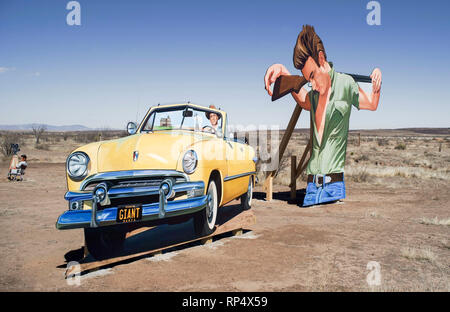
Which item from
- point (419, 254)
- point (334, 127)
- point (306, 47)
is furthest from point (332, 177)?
point (419, 254)

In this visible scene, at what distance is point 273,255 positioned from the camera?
5.38 m

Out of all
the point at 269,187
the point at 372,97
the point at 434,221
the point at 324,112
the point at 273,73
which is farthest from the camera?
the point at 269,187

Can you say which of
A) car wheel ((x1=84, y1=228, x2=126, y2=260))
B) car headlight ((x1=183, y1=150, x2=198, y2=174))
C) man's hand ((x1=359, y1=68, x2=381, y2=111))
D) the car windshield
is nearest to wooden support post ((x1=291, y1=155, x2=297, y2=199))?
man's hand ((x1=359, y1=68, x2=381, y2=111))

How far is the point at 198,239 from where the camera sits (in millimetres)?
5645

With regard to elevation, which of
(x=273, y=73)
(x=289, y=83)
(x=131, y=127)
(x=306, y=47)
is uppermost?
(x=306, y=47)

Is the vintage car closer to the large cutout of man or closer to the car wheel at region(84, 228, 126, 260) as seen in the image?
the car wheel at region(84, 228, 126, 260)

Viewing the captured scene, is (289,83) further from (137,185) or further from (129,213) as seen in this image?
(129,213)

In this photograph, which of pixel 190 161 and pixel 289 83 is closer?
pixel 190 161

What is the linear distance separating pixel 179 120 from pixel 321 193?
208 inches

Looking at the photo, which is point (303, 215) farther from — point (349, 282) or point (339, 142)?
point (349, 282)

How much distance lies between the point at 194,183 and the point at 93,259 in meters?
1.74

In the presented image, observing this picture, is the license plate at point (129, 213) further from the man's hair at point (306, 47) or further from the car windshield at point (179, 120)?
the man's hair at point (306, 47)

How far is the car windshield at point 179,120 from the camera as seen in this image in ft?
22.0
